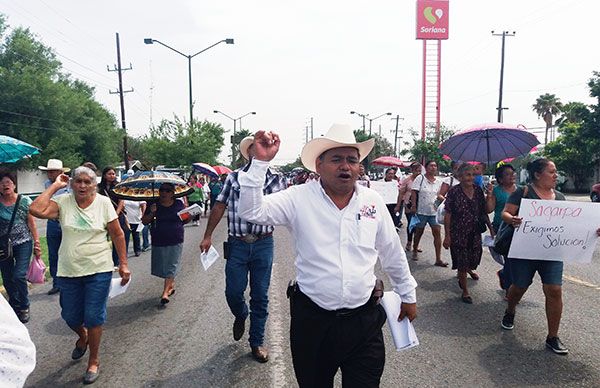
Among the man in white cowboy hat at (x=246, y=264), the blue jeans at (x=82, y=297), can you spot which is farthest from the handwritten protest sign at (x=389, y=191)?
the blue jeans at (x=82, y=297)

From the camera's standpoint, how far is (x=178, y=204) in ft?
21.4

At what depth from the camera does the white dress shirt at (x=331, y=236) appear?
256 centimetres

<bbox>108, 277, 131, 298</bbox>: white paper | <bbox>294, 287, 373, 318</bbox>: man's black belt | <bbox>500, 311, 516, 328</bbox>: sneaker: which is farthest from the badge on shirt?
<bbox>500, 311, 516, 328</bbox>: sneaker

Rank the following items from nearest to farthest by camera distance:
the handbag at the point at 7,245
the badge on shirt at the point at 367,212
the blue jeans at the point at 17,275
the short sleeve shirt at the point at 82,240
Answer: the badge on shirt at the point at 367,212 → the short sleeve shirt at the point at 82,240 → the handbag at the point at 7,245 → the blue jeans at the point at 17,275

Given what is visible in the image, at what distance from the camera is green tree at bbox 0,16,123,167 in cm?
3328

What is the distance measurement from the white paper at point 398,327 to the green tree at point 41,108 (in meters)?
34.3

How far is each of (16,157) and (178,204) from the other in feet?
6.70

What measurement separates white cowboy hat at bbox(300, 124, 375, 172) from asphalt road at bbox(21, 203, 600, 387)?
193 centimetres

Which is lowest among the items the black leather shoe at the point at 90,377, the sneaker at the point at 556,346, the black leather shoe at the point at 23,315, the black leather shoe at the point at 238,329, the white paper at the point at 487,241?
the black leather shoe at the point at 23,315

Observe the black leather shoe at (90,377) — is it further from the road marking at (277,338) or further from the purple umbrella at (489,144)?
the purple umbrella at (489,144)

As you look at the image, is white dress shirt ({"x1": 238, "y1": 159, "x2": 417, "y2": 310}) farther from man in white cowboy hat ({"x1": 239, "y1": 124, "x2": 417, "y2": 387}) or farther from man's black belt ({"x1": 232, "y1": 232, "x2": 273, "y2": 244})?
man's black belt ({"x1": 232, "y1": 232, "x2": 273, "y2": 244})

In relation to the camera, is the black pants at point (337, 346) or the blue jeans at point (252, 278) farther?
the blue jeans at point (252, 278)

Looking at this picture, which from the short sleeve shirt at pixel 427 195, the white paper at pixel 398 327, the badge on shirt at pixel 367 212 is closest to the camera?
the badge on shirt at pixel 367 212

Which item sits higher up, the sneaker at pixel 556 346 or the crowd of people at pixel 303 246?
the crowd of people at pixel 303 246
